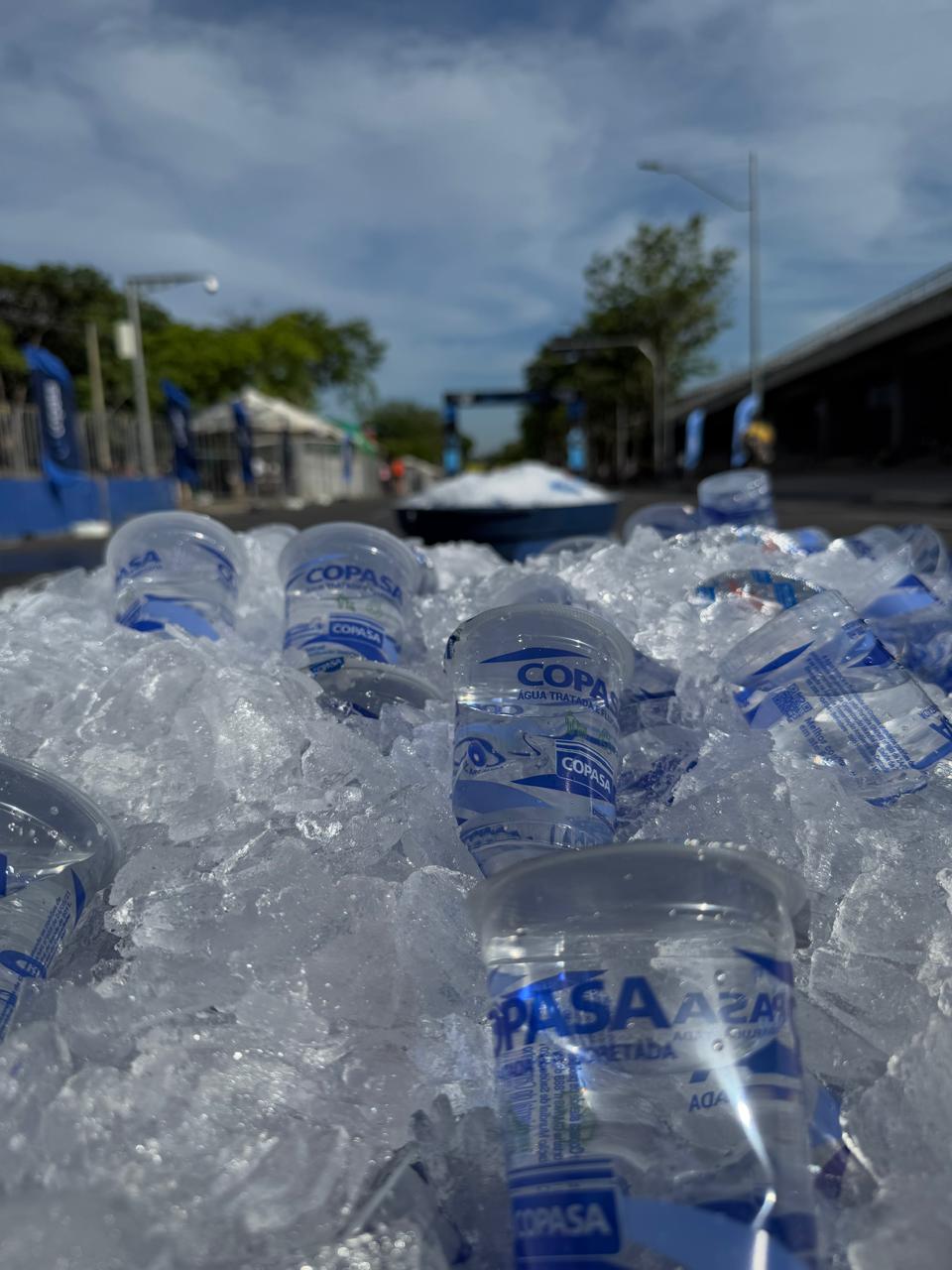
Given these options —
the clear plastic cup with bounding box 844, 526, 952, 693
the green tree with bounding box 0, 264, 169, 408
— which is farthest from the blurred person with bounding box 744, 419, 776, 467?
the green tree with bounding box 0, 264, 169, 408

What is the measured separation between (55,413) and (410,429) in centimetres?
9123

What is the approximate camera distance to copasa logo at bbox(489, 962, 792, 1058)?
0.95m

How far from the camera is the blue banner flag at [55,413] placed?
49.6ft

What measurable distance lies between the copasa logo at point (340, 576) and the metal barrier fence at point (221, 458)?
622 inches

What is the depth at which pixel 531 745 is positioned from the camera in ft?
4.67

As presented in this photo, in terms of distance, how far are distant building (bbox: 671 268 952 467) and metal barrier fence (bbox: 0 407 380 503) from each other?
62.8ft

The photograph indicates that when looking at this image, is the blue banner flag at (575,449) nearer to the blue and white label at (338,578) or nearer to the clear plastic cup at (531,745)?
the blue and white label at (338,578)

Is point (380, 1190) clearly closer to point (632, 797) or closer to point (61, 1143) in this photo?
point (61, 1143)

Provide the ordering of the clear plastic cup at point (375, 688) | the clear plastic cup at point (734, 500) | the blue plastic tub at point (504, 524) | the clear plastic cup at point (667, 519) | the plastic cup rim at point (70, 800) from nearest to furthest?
the plastic cup rim at point (70, 800)
the clear plastic cup at point (375, 688)
the clear plastic cup at point (667, 519)
the clear plastic cup at point (734, 500)
the blue plastic tub at point (504, 524)

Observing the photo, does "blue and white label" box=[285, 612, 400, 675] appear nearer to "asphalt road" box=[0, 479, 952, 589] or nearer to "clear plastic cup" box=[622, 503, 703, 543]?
"clear plastic cup" box=[622, 503, 703, 543]

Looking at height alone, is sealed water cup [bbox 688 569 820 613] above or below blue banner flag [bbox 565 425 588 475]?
below

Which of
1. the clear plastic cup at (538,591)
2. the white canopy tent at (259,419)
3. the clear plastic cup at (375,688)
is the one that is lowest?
the clear plastic cup at (375,688)

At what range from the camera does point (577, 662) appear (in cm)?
152

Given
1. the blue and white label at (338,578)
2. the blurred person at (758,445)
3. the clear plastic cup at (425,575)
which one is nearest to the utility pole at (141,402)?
the blurred person at (758,445)
